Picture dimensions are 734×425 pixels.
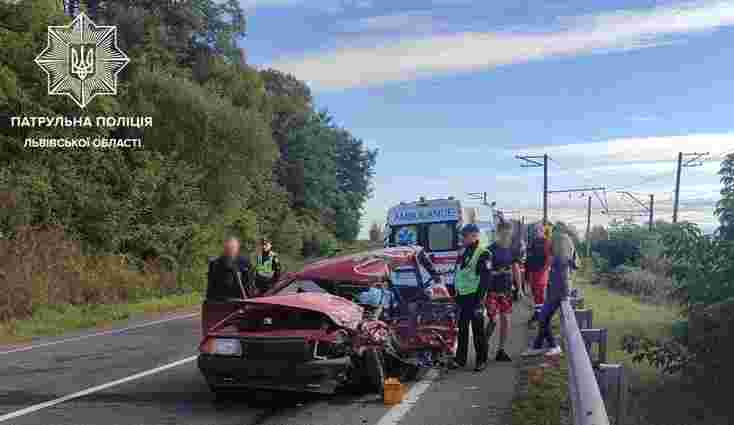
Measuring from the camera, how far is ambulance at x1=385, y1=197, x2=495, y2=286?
1814 cm

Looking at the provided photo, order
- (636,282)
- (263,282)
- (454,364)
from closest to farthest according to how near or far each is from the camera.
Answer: (454,364) → (263,282) → (636,282)

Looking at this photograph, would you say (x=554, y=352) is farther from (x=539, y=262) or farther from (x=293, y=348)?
(x=293, y=348)

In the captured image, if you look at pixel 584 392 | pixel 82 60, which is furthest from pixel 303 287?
pixel 82 60

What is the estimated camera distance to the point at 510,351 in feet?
33.1

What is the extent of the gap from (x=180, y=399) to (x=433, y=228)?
1199cm

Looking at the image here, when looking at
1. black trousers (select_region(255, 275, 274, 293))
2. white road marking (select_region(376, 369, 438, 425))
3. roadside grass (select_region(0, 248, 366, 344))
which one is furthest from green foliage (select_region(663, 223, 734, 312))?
roadside grass (select_region(0, 248, 366, 344))

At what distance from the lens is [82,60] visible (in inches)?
981

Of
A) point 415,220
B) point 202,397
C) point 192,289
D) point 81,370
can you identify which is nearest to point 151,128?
point 192,289

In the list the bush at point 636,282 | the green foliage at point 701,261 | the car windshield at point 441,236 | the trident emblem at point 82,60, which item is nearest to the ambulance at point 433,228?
the car windshield at point 441,236

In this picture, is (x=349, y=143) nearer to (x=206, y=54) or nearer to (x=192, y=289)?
(x=206, y=54)

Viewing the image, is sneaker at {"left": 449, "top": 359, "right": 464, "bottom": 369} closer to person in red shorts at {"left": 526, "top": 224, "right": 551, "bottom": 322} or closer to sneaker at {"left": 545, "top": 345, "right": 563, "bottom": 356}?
sneaker at {"left": 545, "top": 345, "right": 563, "bottom": 356}

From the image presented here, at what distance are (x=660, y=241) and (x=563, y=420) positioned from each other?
151 inches

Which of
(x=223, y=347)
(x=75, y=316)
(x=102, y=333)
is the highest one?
(x=223, y=347)

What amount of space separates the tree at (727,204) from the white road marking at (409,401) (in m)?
4.05
